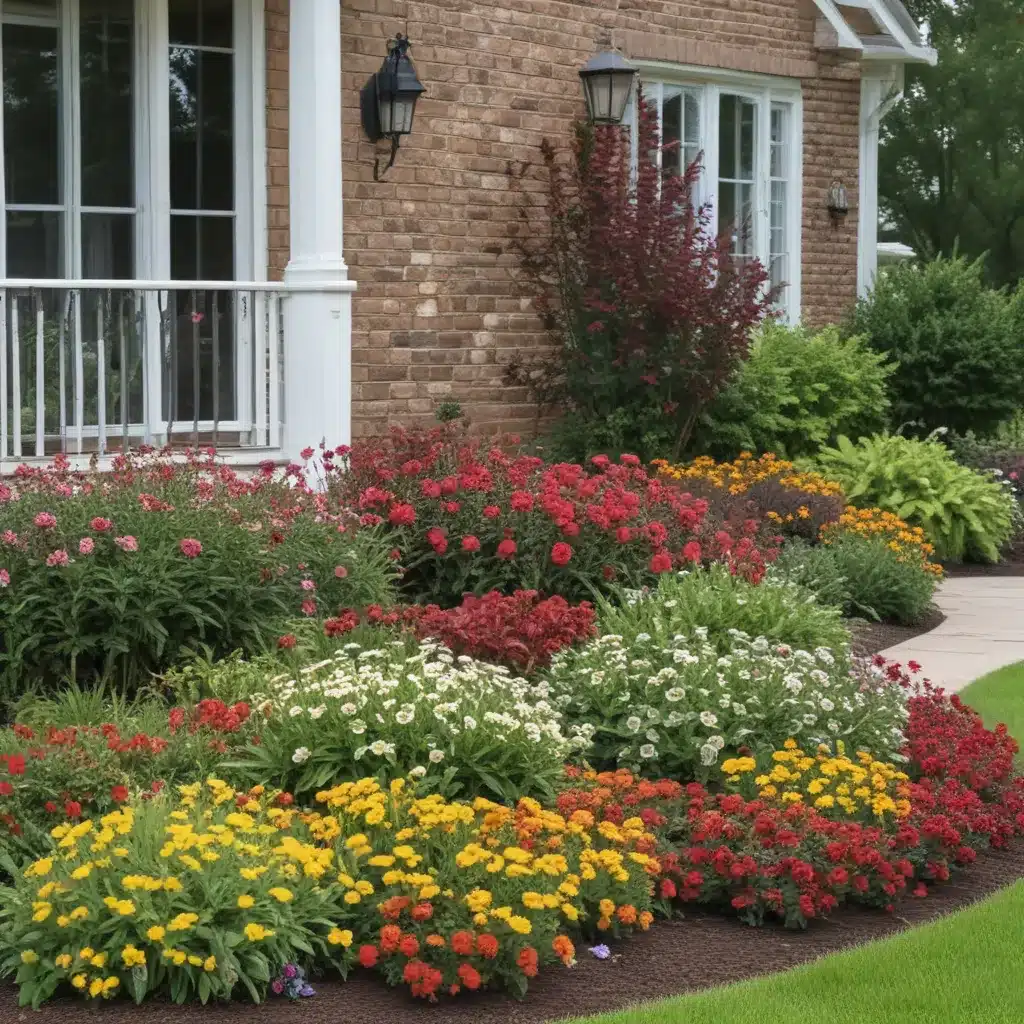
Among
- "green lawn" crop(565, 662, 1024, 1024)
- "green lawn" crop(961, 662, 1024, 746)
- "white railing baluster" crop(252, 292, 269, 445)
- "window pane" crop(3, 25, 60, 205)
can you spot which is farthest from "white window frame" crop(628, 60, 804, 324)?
"green lawn" crop(565, 662, 1024, 1024)

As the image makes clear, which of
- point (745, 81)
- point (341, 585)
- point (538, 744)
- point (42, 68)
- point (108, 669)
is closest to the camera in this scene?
point (538, 744)

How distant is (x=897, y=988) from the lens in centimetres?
474

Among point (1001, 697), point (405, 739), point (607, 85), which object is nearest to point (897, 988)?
point (405, 739)

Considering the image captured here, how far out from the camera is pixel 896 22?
1566cm

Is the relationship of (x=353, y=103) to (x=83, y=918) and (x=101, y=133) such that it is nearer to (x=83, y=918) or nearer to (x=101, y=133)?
(x=101, y=133)

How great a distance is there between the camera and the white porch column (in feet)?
32.7

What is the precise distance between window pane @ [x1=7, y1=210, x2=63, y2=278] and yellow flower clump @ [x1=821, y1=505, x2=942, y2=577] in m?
4.76

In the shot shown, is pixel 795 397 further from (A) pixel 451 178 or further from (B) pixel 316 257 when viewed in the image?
(B) pixel 316 257

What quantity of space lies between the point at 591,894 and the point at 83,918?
4.72 ft

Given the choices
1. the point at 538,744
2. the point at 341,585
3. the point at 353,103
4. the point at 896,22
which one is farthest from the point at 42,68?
the point at 896,22

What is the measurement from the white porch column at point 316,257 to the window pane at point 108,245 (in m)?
1.05

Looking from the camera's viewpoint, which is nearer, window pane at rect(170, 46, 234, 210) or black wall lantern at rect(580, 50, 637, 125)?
window pane at rect(170, 46, 234, 210)

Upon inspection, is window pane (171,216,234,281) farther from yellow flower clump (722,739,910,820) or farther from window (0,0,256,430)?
yellow flower clump (722,739,910,820)

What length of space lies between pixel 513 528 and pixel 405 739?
3.05 m
